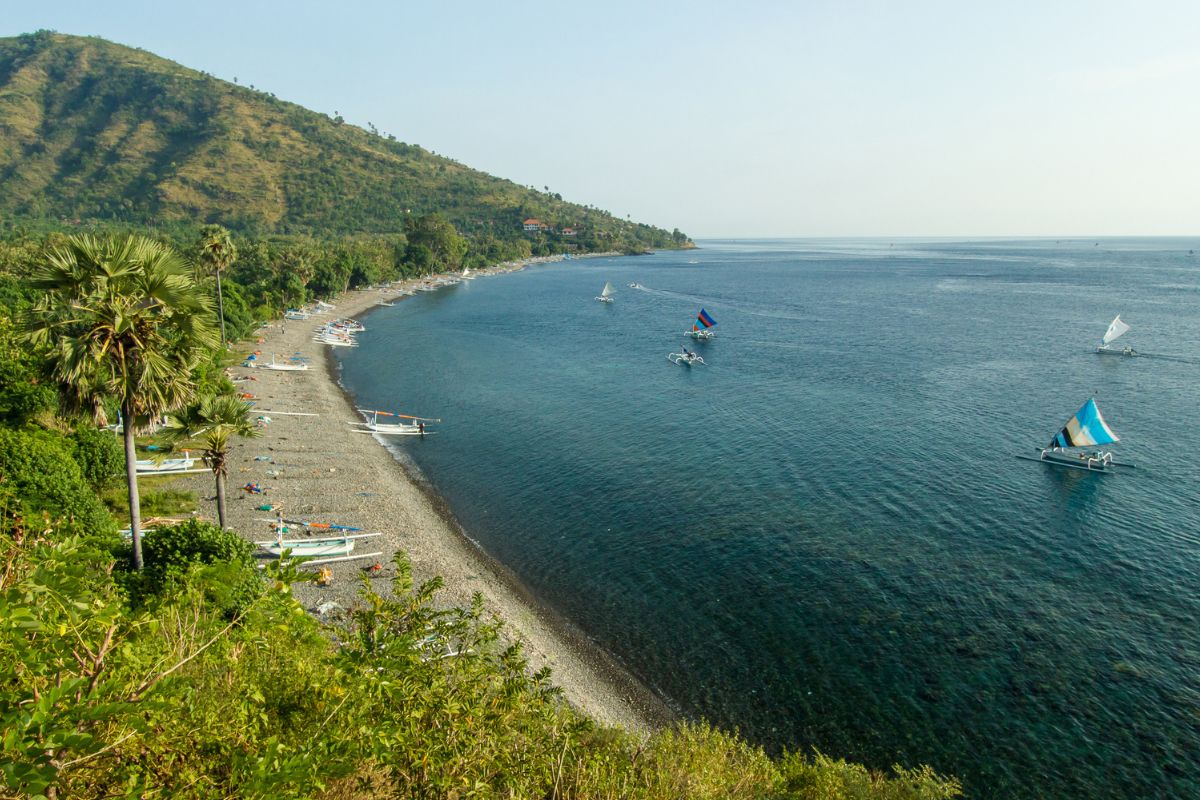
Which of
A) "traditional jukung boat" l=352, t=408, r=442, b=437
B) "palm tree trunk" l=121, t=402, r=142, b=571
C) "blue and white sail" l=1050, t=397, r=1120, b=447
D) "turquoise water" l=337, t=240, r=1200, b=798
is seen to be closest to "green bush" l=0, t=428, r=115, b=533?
"palm tree trunk" l=121, t=402, r=142, b=571

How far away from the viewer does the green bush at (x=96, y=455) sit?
98.9 feet

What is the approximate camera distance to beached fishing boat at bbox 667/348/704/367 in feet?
262

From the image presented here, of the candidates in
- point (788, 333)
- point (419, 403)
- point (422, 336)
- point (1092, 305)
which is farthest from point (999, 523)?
point (1092, 305)

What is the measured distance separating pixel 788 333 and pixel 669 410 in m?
46.0

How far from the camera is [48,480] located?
2456 cm

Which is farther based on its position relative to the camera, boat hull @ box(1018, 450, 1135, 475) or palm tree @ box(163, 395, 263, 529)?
boat hull @ box(1018, 450, 1135, 475)

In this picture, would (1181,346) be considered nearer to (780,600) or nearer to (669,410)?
(669,410)

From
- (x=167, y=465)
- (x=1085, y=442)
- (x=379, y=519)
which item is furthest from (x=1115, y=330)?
(x=167, y=465)

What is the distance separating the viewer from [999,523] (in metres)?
37.8

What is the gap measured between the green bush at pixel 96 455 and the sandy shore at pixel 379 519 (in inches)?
189

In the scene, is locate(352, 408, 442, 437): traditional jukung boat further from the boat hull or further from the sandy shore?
the boat hull

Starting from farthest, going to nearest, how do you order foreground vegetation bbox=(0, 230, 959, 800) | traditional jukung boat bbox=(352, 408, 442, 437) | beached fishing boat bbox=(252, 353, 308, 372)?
beached fishing boat bbox=(252, 353, 308, 372) < traditional jukung boat bbox=(352, 408, 442, 437) < foreground vegetation bbox=(0, 230, 959, 800)

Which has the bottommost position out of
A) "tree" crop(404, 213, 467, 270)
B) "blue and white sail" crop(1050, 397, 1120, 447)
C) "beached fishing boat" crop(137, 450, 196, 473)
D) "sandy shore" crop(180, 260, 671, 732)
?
"sandy shore" crop(180, 260, 671, 732)

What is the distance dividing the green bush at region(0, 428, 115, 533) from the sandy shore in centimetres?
770
